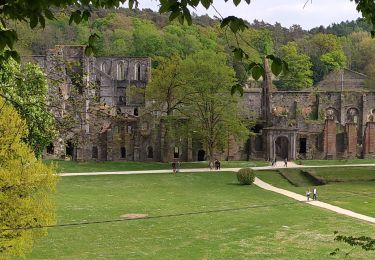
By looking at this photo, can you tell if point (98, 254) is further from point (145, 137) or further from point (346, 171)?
point (145, 137)

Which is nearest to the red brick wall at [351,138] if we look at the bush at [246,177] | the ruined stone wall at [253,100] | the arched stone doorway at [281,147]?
the arched stone doorway at [281,147]

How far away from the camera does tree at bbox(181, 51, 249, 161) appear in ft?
Result: 156

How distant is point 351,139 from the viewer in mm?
55875

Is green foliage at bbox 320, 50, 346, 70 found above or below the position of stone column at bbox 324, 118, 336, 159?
above

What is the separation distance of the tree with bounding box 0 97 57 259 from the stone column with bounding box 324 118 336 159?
40263 millimetres

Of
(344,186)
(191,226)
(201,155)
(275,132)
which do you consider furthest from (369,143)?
(191,226)

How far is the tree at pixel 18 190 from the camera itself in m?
16.4

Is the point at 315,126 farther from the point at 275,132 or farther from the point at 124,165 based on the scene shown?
the point at 124,165

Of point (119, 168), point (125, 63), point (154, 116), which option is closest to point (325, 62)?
point (125, 63)

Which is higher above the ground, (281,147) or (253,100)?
(253,100)

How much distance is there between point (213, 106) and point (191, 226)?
23771mm

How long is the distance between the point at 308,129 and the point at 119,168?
20.4 m

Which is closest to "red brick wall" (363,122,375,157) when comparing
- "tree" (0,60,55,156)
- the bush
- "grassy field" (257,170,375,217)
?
"grassy field" (257,170,375,217)

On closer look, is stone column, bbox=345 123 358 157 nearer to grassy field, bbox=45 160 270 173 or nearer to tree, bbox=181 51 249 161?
grassy field, bbox=45 160 270 173
